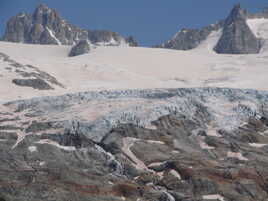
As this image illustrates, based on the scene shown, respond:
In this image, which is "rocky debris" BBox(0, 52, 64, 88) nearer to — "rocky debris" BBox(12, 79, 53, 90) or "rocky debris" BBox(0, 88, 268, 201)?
"rocky debris" BBox(12, 79, 53, 90)

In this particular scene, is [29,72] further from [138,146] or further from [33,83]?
[138,146]

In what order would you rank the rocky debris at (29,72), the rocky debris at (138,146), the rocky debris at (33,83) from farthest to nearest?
the rocky debris at (29,72) → the rocky debris at (33,83) → the rocky debris at (138,146)

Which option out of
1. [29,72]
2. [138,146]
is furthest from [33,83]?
[138,146]

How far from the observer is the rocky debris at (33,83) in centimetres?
17275

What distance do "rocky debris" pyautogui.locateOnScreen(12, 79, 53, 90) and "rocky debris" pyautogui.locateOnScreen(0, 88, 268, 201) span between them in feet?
150

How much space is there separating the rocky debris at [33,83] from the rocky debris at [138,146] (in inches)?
1801

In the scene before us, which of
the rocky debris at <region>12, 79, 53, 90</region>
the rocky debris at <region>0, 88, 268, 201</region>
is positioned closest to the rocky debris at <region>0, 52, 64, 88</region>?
the rocky debris at <region>12, 79, 53, 90</region>

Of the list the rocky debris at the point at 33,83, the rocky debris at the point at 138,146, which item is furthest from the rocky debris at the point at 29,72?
the rocky debris at the point at 138,146

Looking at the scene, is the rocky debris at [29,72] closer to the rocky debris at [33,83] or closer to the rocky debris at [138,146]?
the rocky debris at [33,83]

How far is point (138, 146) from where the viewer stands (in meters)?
95.4

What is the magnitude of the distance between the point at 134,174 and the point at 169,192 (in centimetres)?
934

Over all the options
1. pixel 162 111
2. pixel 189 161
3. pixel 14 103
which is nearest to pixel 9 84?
pixel 14 103

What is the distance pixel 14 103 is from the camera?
127062mm

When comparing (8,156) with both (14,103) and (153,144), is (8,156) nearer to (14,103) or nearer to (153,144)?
(153,144)
